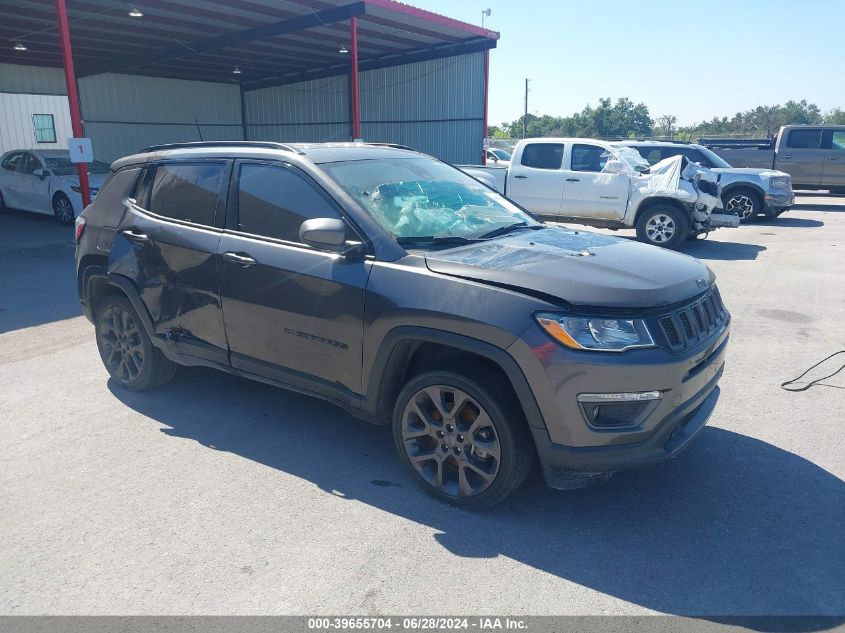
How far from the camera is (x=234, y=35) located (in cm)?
1789

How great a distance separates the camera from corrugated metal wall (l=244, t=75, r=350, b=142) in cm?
2541

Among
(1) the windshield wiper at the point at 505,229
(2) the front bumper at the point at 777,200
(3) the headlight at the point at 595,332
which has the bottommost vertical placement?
(2) the front bumper at the point at 777,200

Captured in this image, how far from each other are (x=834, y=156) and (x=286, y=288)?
19060 millimetres

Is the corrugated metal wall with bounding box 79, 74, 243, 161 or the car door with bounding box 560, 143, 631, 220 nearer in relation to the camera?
the car door with bounding box 560, 143, 631, 220

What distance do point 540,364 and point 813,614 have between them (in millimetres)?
1452

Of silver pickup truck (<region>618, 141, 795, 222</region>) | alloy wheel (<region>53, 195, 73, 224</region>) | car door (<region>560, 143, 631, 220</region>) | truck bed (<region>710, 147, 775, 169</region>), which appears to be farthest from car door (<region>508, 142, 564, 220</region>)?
alloy wheel (<region>53, 195, 73, 224</region>)

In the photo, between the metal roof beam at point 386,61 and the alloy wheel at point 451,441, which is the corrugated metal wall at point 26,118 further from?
the alloy wheel at point 451,441

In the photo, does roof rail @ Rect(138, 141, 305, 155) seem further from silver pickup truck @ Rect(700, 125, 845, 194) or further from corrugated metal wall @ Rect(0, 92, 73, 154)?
corrugated metal wall @ Rect(0, 92, 73, 154)

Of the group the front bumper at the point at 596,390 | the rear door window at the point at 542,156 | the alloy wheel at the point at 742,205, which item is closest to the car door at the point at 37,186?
the rear door window at the point at 542,156

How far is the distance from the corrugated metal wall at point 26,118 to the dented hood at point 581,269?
73.4 ft

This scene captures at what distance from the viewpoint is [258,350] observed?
416 cm

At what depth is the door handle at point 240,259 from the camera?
4.06 meters

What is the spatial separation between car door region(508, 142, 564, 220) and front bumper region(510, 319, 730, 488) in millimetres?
9609

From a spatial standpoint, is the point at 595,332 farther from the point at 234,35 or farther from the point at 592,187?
the point at 234,35
